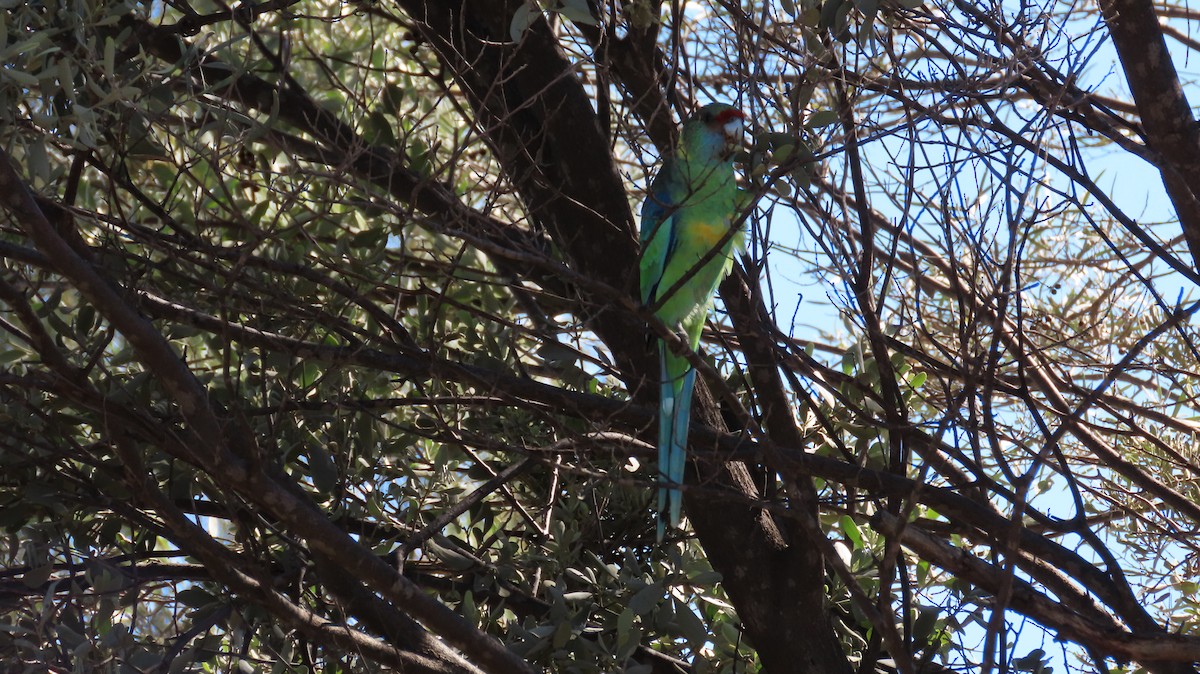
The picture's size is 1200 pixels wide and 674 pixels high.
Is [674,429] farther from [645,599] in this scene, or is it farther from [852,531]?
[852,531]

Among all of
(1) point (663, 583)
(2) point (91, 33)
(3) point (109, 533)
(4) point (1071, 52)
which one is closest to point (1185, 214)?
(4) point (1071, 52)

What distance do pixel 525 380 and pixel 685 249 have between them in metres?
0.91

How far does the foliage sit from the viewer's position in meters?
2.30

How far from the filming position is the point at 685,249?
3.42 m

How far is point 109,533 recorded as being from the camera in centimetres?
303

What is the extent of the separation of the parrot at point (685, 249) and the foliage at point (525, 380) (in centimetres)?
8

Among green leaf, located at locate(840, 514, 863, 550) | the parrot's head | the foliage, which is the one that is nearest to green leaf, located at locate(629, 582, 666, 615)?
the foliage

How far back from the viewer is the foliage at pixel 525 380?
7.56 ft

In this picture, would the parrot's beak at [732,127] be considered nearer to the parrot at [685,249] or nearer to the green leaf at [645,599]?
the parrot at [685,249]

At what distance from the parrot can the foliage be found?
0.08 m

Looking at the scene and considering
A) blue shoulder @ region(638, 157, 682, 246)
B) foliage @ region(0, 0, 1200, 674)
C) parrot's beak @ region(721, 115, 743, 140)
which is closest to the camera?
foliage @ region(0, 0, 1200, 674)

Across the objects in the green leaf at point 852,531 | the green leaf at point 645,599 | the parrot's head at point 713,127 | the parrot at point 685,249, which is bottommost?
the green leaf at point 645,599

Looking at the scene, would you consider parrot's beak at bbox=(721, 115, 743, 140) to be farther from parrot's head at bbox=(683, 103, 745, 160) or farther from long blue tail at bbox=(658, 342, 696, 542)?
long blue tail at bbox=(658, 342, 696, 542)

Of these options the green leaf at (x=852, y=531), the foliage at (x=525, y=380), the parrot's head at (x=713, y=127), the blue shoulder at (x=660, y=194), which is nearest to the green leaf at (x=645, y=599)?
the foliage at (x=525, y=380)
